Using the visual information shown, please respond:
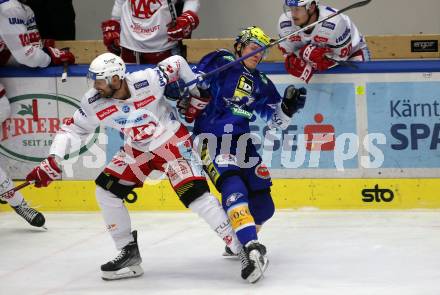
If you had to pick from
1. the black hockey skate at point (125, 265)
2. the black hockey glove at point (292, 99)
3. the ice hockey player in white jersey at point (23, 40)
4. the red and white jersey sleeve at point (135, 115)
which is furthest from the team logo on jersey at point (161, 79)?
the ice hockey player in white jersey at point (23, 40)

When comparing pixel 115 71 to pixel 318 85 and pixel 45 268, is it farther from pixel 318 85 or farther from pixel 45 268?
pixel 318 85

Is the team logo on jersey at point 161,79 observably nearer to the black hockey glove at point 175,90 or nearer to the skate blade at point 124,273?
the black hockey glove at point 175,90

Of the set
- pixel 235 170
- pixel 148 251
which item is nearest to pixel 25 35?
pixel 148 251

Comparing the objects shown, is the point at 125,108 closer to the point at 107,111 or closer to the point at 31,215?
the point at 107,111

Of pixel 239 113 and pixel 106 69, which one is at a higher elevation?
pixel 106 69

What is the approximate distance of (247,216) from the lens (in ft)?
16.5

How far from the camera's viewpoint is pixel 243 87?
5.45 m

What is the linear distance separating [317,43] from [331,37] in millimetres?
115

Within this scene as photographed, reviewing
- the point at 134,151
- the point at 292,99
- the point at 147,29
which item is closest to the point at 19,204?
the point at 147,29

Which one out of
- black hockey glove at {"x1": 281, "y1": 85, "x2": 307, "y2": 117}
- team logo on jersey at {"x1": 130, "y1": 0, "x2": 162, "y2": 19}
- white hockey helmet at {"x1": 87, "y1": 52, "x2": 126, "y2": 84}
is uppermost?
white hockey helmet at {"x1": 87, "y1": 52, "x2": 126, "y2": 84}

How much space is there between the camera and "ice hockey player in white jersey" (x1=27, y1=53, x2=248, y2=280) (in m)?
5.05

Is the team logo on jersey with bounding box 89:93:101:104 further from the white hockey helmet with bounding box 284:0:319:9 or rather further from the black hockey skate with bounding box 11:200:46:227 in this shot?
the white hockey helmet with bounding box 284:0:319:9

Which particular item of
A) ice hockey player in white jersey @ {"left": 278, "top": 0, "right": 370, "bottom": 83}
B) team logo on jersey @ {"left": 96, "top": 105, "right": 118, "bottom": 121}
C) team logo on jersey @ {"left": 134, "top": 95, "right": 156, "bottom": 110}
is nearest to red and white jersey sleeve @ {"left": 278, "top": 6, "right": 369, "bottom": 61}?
ice hockey player in white jersey @ {"left": 278, "top": 0, "right": 370, "bottom": 83}

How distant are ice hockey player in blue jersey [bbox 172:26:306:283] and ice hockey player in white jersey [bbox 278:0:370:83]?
124 cm
